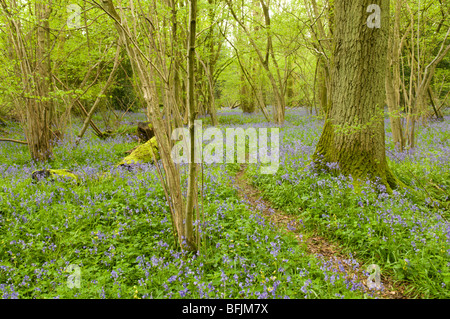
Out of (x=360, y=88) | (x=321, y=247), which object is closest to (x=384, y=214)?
(x=321, y=247)

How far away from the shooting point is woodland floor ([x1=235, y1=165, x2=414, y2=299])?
2.89 meters

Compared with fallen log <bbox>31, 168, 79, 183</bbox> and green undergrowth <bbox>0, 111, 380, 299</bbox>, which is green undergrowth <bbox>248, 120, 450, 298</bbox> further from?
fallen log <bbox>31, 168, 79, 183</bbox>

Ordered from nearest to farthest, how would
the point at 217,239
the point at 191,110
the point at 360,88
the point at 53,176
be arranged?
the point at 191,110 → the point at 217,239 → the point at 360,88 → the point at 53,176

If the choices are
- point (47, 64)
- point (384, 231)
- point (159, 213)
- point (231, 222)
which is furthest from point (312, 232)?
point (47, 64)

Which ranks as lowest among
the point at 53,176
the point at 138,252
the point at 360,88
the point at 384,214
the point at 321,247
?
the point at 321,247

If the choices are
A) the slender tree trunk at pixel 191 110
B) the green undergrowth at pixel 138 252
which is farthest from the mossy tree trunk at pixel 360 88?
the slender tree trunk at pixel 191 110

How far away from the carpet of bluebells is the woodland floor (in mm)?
112

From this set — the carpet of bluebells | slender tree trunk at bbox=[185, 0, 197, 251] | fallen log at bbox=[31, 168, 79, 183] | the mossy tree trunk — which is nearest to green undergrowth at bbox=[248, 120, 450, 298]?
the carpet of bluebells

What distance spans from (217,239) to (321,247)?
1.54 m

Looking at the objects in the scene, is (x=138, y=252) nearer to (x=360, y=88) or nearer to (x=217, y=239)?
(x=217, y=239)

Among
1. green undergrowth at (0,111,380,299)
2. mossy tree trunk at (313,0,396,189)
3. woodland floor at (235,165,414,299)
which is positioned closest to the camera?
green undergrowth at (0,111,380,299)

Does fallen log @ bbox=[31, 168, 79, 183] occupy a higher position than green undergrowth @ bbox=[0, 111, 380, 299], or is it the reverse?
fallen log @ bbox=[31, 168, 79, 183]

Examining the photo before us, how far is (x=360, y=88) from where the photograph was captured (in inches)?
187
